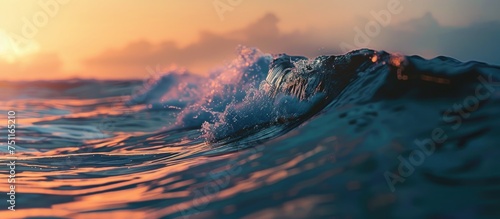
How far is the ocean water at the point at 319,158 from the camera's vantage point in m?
4.60

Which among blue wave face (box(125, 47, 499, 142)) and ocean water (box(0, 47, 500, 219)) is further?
blue wave face (box(125, 47, 499, 142))

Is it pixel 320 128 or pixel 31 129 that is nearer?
pixel 320 128

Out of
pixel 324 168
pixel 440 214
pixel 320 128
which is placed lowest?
pixel 440 214

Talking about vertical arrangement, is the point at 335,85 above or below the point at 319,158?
above

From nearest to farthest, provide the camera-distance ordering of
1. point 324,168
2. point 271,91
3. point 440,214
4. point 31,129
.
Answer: point 440,214, point 324,168, point 271,91, point 31,129

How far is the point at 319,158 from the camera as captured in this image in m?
5.64

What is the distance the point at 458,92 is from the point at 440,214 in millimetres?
2300

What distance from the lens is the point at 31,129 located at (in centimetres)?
1309

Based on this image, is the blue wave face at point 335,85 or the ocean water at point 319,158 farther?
the blue wave face at point 335,85

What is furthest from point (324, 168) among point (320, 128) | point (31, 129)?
point (31, 129)

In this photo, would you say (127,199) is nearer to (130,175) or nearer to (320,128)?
(130,175)

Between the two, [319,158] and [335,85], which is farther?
[335,85]

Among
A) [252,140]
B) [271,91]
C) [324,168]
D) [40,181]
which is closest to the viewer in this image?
[324,168]

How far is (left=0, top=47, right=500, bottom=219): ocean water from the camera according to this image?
15.1 feet
